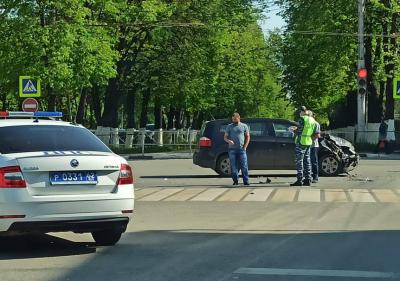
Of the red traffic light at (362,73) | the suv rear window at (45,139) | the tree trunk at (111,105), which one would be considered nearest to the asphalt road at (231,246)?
the suv rear window at (45,139)

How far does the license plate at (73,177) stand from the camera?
7.95 metres

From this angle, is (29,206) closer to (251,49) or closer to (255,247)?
(255,247)

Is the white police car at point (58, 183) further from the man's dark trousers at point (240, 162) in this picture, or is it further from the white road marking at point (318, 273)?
the man's dark trousers at point (240, 162)

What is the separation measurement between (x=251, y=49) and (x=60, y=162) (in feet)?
168

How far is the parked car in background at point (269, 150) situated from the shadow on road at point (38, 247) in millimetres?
10106

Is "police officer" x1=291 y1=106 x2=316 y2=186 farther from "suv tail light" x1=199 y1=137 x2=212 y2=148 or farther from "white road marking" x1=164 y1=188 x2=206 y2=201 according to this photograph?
"suv tail light" x1=199 y1=137 x2=212 y2=148

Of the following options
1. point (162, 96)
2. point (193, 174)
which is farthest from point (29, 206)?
point (162, 96)

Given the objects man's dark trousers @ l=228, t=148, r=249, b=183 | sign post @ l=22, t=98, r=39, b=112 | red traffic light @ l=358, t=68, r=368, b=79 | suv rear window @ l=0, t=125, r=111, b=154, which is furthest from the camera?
red traffic light @ l=358, t=68, r=368, b=79

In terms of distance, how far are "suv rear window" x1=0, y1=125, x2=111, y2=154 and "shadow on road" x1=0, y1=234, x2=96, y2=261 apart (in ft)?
4.11

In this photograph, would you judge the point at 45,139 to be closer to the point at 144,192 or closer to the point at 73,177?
the point at 73,177

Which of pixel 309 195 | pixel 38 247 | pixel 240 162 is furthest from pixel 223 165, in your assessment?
pixel 38 247

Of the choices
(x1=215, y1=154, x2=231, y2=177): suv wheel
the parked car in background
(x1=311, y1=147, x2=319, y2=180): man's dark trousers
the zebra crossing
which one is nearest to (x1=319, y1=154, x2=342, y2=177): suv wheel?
the parked car in background

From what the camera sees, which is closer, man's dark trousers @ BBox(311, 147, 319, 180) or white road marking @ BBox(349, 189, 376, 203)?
white road marking @ BBox(349, 189, 376, 203)

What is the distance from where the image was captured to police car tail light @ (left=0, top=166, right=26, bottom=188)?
777cm
